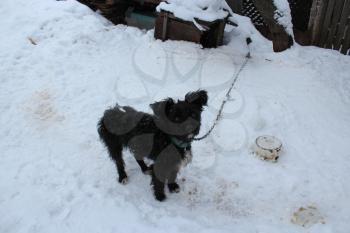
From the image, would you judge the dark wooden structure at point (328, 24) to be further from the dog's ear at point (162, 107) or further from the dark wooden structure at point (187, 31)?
the dog's ear at point (162, 107)

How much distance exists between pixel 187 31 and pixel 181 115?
4.17 meters

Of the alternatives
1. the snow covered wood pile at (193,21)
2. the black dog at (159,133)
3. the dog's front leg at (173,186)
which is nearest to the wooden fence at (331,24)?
the snow covered wood pile at (193,21)

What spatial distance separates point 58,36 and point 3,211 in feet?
15.0

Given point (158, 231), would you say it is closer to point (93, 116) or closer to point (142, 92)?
point (93, 116)

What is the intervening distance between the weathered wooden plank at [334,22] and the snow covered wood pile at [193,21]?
2.23m

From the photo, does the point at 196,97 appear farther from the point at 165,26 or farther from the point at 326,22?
the point at 326,22

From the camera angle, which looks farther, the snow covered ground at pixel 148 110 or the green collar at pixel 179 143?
the snow covered ground at pixel 148 110

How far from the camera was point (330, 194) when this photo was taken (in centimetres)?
476

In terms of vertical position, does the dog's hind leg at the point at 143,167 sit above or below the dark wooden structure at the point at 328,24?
below

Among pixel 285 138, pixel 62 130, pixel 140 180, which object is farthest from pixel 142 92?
pixel 285 138

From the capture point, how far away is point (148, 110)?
245 inches

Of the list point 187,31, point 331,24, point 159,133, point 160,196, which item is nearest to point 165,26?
point 187,31

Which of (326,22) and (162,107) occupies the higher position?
(162,107)

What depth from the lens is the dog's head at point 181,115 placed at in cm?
402
